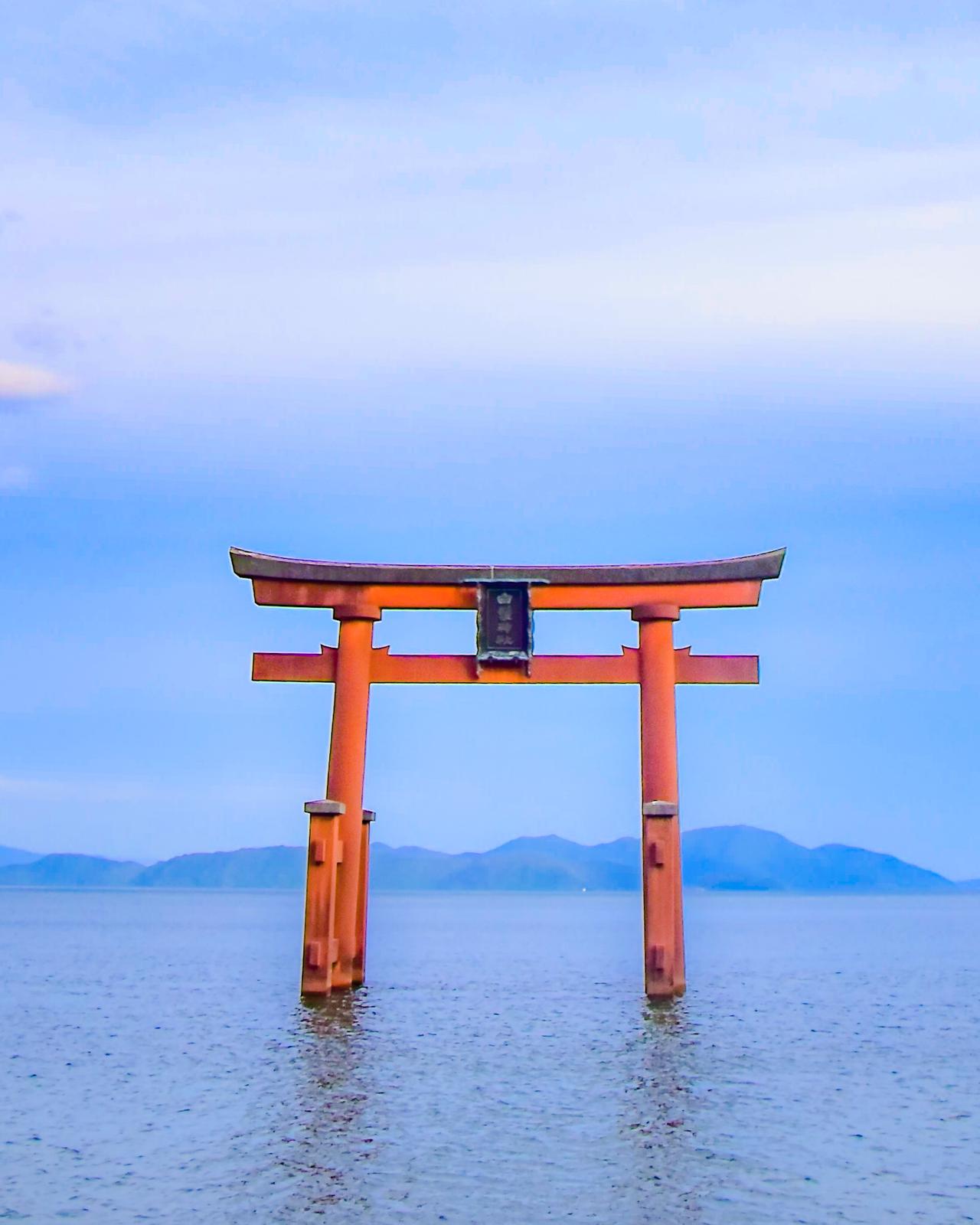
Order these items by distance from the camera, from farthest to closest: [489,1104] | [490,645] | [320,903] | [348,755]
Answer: [490,645] < [348,755] < [320,903] < [489,1104]

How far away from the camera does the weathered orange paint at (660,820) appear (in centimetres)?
1828

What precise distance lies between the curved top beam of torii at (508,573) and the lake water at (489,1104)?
561cm

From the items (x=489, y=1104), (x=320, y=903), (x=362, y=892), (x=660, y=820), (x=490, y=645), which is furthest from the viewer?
(x=362, y=892)

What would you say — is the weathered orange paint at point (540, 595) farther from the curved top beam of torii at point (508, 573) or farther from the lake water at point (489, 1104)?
the lake water at point (489, 1104)

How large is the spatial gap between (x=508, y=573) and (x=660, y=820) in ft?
12.4

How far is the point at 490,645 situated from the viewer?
1927 centimetres

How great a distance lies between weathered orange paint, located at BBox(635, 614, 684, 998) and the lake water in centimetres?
98

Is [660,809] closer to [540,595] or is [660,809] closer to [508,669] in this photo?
[508,669]

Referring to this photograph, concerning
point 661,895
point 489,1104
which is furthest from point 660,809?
point 489,1104

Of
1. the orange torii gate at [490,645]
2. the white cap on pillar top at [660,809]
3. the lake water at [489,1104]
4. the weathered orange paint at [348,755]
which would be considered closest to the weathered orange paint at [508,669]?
the orange torii gate at [490,645]

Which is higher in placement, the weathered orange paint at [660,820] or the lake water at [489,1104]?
the weathered orange paint at [660,820]

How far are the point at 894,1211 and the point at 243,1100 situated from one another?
257 inches

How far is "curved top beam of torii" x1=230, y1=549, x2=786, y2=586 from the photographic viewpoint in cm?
1923

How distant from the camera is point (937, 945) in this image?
197ft
